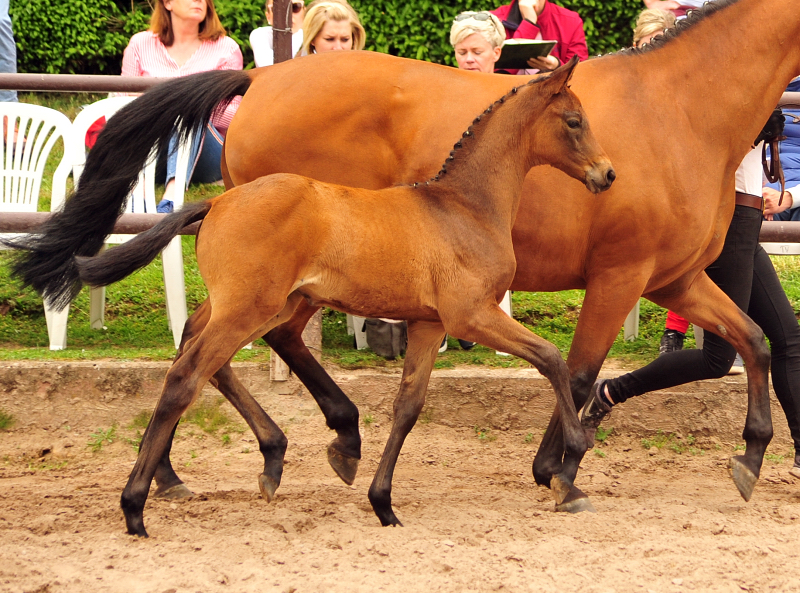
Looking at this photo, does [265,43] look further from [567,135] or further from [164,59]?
[567,135]

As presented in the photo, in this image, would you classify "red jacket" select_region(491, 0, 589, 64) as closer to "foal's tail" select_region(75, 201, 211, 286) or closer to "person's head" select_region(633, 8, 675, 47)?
"person's head" select_region(633, 8, 675, 47)

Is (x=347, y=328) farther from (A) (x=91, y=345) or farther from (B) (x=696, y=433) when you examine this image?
(B) (x=696, y=433)

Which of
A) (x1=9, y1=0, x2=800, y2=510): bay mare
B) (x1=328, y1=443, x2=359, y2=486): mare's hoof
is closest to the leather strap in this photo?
(x1=9, y1=0, x2=800, y2=510): bay mare

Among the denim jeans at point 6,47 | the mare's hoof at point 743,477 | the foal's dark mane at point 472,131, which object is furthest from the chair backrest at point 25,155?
the mare's hoof at point 743,477

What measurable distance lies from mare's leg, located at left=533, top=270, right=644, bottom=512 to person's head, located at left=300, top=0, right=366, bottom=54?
6.98 feet

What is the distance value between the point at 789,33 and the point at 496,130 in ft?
4.47

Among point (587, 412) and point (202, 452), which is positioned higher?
point (587, 412)

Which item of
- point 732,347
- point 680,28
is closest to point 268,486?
point 732,347

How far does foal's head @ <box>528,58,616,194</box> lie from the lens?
341 centimetres

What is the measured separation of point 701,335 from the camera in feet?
17.2

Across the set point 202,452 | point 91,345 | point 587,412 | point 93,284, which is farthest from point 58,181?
point 587,412

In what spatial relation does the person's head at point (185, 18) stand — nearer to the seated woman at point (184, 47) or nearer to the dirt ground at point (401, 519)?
the seated woman at point (184, 47)

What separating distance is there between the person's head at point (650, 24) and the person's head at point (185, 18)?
2.64 meters

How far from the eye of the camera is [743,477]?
3.93 meters
